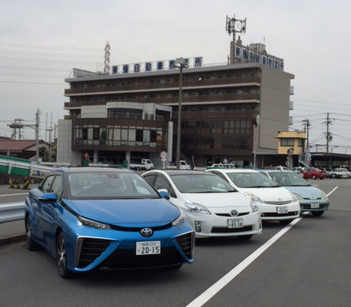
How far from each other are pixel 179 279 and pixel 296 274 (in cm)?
175

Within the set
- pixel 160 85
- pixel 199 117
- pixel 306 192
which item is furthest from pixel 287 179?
pixel 160 85

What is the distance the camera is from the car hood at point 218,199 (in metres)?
8.47

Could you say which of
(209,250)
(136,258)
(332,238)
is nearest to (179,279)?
(136,258)

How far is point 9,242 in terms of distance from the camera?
27.7 ft

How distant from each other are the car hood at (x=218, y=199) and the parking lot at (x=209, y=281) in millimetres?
799

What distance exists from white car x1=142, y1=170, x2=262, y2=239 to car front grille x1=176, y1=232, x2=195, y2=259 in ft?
7.60

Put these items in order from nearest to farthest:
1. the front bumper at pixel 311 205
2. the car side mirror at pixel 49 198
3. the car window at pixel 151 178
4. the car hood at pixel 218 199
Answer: the car side mirror at pixel 49 198 < the car hood at pixel 218 199 < the car window at pixel 151 178 < the front bumper at pixel 311 205

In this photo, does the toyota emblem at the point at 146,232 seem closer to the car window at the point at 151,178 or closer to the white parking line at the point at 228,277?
the white parking line at the point at 228,277

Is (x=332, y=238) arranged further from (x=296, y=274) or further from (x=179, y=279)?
(x=179, y=279)

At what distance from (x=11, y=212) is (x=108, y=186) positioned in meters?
2.89

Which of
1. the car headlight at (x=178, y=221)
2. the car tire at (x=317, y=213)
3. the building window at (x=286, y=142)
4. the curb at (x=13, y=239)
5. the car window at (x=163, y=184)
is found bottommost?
the car tire at (x=317, y=213)

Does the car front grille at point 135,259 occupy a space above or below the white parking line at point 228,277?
above

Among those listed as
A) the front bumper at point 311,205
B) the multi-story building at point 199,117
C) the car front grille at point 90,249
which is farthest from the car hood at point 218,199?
the multi-story building at point 199,117

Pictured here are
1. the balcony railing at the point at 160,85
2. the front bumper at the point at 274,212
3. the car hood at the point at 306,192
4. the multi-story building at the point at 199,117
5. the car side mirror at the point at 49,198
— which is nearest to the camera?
the car side mirror at the point at 49,198
